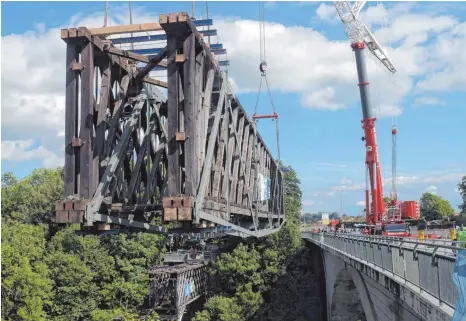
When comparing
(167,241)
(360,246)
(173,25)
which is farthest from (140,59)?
(167,241)

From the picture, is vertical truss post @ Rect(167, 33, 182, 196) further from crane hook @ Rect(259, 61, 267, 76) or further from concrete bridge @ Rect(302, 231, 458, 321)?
crane hook @ Rect(259, 61, 267, 76)

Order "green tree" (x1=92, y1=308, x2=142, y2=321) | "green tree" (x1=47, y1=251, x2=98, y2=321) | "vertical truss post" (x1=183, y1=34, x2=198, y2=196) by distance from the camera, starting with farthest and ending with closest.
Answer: "green tree" (x1=92, y1=308, x2=142, y2=321) < "green tree" (x1=47, y1=251, x2=98, y2=321) < "vertical truss post" (x1=183, y1=34, x2=198, y2=196)

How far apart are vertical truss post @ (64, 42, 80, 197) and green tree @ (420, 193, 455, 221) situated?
10009cm

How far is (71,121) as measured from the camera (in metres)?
12.1

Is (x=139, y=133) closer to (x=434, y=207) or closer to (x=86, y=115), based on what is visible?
(x=86, y=115)

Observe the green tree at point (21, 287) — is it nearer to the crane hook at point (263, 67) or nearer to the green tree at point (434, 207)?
the crane hook at point (263, 67)

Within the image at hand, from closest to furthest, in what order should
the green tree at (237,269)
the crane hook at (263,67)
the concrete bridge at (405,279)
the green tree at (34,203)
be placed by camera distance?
the concrete bridge at (405,279) < the crane hook at (263,67) < the green tree at (237,269) < the green tree at (34,203)

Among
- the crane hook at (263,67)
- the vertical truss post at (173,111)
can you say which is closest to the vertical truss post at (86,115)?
the vertical truss post at (173,111)

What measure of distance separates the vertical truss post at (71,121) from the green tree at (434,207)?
3940 inches

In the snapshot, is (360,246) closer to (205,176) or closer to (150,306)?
(205,176)

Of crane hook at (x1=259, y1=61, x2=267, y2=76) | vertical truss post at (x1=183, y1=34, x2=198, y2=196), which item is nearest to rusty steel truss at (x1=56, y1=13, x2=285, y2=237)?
vertical truss post at (x1=183, y1=34, x2=198, y2=196)

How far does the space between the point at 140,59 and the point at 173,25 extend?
2409mm

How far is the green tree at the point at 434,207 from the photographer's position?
356 ft

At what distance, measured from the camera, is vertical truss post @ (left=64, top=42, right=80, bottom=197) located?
12.0 metres
